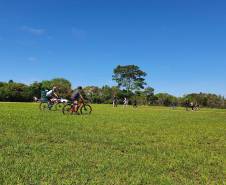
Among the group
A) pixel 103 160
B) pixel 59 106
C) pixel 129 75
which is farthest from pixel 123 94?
pixel 103 160

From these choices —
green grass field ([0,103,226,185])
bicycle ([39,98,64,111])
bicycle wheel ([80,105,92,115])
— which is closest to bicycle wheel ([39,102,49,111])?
bicycle ([39,98,64,111])

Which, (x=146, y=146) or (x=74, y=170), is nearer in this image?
(x=74, y=170)

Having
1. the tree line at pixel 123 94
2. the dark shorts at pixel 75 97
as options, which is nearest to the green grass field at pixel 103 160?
the dark shorts at pixel 75 97

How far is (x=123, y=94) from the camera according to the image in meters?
121

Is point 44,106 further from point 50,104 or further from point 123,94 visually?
point 123,94

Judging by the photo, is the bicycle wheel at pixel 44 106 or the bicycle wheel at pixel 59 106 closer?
the bicycle wheel at pixel 44 106

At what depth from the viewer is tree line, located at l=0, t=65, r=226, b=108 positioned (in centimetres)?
10038

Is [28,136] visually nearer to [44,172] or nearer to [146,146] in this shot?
[146,146]

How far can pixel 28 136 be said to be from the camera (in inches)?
495

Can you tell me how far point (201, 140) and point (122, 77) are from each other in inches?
4600

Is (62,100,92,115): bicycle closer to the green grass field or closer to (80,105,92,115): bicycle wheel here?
(80,105,92,115): bicycle wheel

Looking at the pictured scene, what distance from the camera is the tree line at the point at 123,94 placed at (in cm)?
10038

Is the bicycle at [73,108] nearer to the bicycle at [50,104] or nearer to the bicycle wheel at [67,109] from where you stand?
the bicycle wheel at [67,109]

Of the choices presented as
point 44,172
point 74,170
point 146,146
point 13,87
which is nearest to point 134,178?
point 74,170
